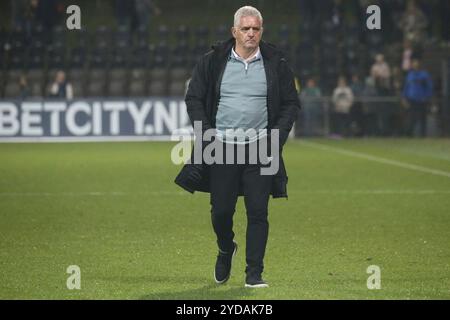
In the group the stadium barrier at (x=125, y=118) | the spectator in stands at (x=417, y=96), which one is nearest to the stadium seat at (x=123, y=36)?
the stadium barrier at (x=125, y=118)

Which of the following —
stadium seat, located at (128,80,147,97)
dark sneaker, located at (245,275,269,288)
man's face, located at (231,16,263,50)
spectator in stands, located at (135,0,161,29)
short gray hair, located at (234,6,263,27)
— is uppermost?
spectator in stands, located at (135,0,161,29)

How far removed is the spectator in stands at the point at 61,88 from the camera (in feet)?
100.0

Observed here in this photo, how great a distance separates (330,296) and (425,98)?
72.8 ft

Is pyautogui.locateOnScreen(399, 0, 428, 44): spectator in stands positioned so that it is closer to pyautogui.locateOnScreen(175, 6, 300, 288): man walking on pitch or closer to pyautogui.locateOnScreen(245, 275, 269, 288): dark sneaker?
pyautogui.locateOnScreen(175, 6, 300, 288): man walking on pitch

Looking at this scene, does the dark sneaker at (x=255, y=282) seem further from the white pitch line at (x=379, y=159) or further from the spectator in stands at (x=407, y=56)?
the spectator in stands at (x=407, y=56)

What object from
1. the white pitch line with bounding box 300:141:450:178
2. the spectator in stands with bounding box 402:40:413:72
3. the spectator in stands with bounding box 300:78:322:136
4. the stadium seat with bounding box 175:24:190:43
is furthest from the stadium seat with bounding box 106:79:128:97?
the spectator in stands with bounding box 402:40:413:72

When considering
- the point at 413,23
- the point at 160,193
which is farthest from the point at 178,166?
the point at 413,23

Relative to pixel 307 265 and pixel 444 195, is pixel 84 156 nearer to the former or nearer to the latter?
pixel 444 195

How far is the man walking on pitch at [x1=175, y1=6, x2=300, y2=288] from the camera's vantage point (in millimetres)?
8812

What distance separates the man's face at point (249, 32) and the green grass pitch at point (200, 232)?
5.76 feet

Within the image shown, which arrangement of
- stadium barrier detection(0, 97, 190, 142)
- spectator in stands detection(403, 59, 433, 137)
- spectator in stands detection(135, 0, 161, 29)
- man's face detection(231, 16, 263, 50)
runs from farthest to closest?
1. spectator in stands detection(135, 0, 161, 29)
2. spectator in stands detection(403, 59, 433, 137)
3. stadium barrier detection(0, 97, 190, 142)
4. man's face detection(231, 16, 263, 50)

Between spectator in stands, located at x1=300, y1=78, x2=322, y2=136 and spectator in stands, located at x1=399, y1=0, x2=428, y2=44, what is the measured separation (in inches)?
134

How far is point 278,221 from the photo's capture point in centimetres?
1383

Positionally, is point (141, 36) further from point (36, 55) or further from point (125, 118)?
point (125, 118)
